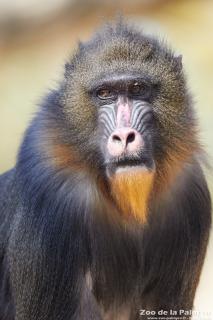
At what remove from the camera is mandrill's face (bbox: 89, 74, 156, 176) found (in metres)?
5.20

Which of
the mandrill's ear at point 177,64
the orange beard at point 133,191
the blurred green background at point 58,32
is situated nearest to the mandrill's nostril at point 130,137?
the orange beard at point 133,191

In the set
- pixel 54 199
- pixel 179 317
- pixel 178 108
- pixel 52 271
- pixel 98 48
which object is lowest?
pixel 179 317

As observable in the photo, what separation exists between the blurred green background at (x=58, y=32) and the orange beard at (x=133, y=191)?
273 inches

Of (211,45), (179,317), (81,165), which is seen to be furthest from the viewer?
(211,45)

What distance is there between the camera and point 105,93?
5590 millimetres

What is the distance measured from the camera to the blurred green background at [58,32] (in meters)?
12.8

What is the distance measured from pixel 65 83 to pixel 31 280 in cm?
130

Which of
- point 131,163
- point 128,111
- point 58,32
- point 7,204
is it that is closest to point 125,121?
point 128,111

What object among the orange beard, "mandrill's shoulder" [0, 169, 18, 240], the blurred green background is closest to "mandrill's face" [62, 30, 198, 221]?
the orange beard

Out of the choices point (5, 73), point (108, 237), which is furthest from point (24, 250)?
point (5, 73)

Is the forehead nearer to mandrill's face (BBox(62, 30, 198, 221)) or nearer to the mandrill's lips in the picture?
mandrill's face (BBox(62, 30, 198, 221))

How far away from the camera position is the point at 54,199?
5773 mm

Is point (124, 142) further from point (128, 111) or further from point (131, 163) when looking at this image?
point (128, 111)

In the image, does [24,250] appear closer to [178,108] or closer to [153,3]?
[178,108]
